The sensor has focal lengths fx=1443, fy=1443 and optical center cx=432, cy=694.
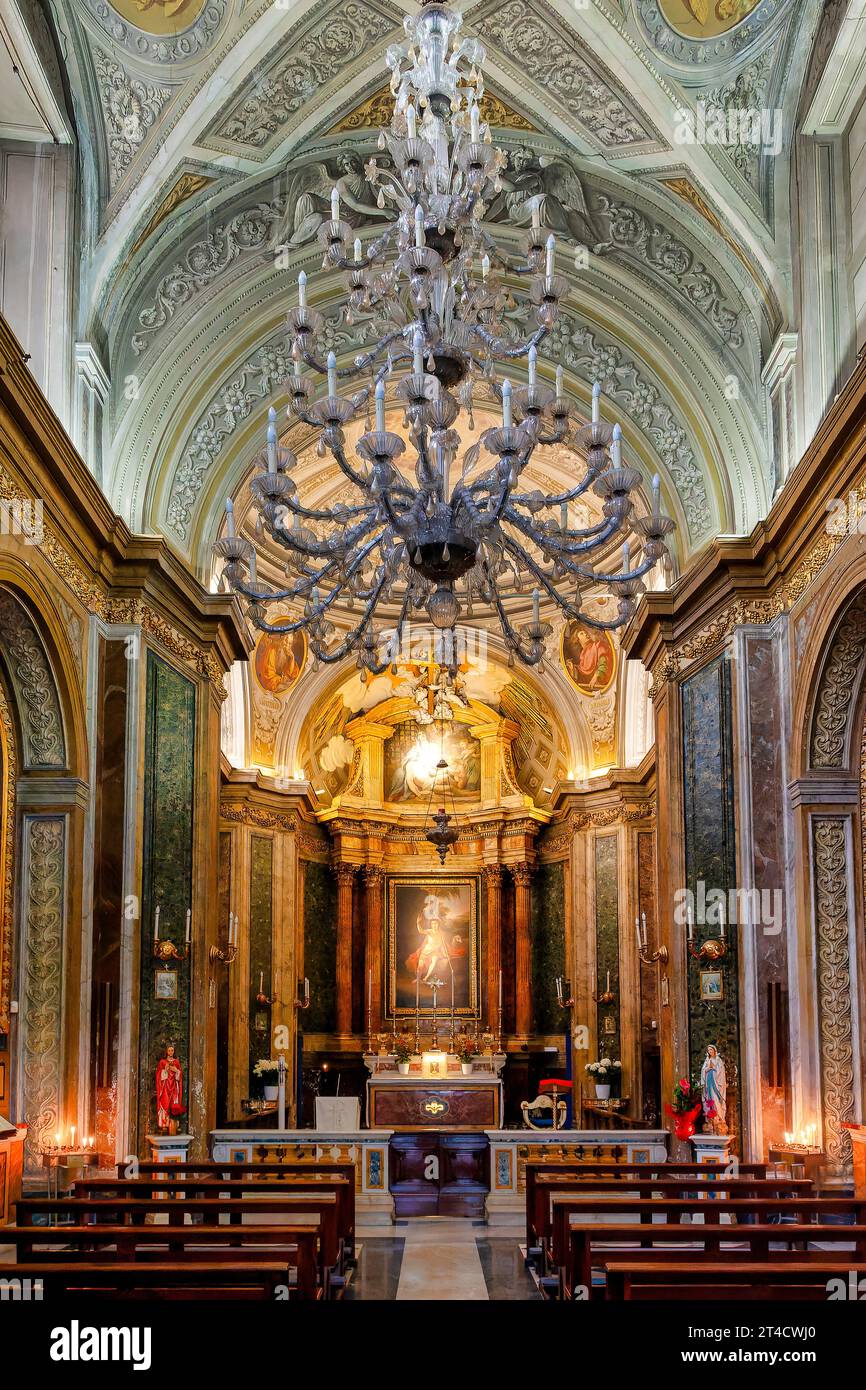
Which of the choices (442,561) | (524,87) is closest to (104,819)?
(442,561)

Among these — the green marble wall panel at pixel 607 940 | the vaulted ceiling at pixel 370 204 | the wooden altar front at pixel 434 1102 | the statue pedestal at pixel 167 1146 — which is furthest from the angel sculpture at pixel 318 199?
the green marble wall panel at pixel 607 940

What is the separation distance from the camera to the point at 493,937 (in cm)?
2444

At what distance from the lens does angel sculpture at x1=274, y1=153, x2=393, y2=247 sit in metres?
14.3

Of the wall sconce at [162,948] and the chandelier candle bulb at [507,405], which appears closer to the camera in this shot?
the chandelier candle bulb at [507,405]

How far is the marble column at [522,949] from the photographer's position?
77.7 ft

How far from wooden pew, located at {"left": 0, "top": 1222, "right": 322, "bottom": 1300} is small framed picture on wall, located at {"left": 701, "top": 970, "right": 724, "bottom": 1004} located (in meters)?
6.97

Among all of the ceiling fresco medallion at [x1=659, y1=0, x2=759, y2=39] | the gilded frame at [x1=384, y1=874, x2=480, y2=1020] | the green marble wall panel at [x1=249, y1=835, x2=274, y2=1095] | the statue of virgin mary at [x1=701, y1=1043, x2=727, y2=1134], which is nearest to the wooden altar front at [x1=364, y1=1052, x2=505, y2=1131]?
the green marble wall panel at [x1=249, y1=835, x2=274, y2=1095]

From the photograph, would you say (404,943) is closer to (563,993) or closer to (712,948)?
(563,993)

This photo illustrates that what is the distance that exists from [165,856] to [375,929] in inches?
416

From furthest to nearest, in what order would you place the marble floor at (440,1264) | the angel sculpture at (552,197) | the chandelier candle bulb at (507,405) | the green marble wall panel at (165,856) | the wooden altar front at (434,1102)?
the wooden altar front at (434,1102)
the angel sculpture at (552,197)
the green marble wall panel at (165,856)
the marble floor at (440,1264)
the chandelier candle bulb at (507,405)

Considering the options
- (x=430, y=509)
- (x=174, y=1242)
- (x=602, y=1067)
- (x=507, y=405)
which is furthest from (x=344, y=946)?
(x=507, y=405)

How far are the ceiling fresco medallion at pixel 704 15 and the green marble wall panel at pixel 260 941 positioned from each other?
43.5ft

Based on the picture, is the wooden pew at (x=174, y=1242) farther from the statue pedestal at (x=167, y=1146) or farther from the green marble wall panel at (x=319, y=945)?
the green marble wall panel at (x=319, y=945)

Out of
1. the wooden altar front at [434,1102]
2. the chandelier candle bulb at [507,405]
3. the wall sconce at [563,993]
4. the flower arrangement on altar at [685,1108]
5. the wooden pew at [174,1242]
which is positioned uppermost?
the chandelier candle bulb at [507,405]
